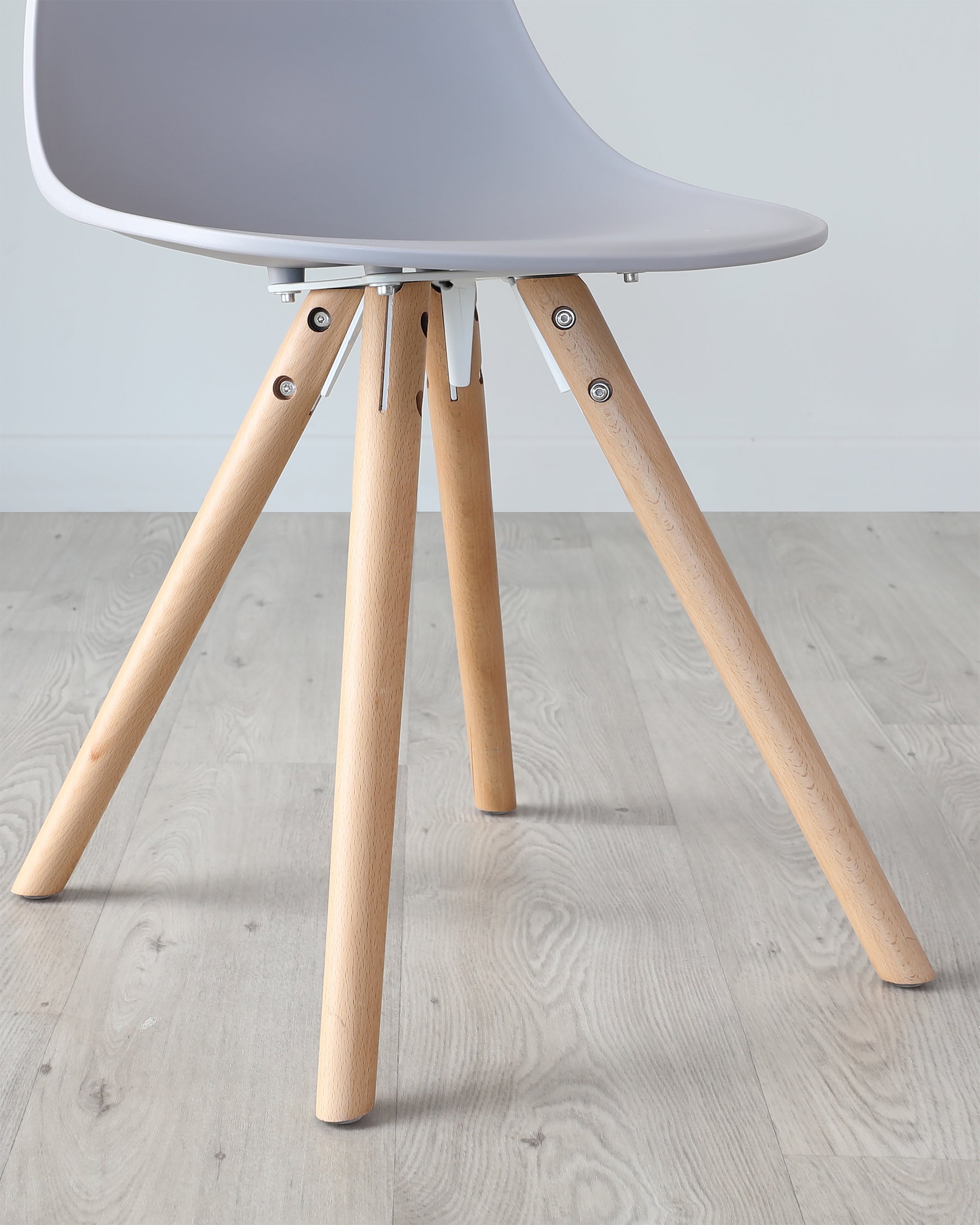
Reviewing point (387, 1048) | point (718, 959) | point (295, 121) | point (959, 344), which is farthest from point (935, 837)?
point (959, 344)

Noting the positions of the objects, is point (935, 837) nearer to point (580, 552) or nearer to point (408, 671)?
point (408, 671)

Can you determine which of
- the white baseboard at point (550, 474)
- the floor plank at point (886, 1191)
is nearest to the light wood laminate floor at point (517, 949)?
the floor plank at point (886, 1191)

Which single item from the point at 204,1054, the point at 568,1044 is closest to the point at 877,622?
the point at 568,1044

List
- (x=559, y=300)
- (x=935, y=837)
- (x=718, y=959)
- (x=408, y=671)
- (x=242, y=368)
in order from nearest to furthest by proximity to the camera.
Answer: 1. (x=559, y=300)
2. (x=718, y=959)
3. (x=935, y=837)
4. (x=408, y=671)
5. (x=242, y=368)

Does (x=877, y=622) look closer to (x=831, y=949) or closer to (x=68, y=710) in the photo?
(x=831, y=949)

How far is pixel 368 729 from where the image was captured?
64 centimetres

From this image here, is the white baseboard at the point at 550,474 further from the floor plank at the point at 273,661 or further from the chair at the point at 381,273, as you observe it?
the chair at the point at 381,273

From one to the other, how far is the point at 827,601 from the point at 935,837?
1.77ft

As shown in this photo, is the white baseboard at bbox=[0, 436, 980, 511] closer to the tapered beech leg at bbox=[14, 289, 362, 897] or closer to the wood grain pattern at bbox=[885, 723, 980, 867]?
the wood grain pattern at bbox=[885, 723, 980, 867]

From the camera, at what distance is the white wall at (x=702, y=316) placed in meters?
1.65

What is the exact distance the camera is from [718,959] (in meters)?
0.79

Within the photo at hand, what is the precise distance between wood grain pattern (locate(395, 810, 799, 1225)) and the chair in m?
0.06

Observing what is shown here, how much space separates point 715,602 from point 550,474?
109 centimetres

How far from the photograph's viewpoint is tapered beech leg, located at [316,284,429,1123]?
0.64 m
